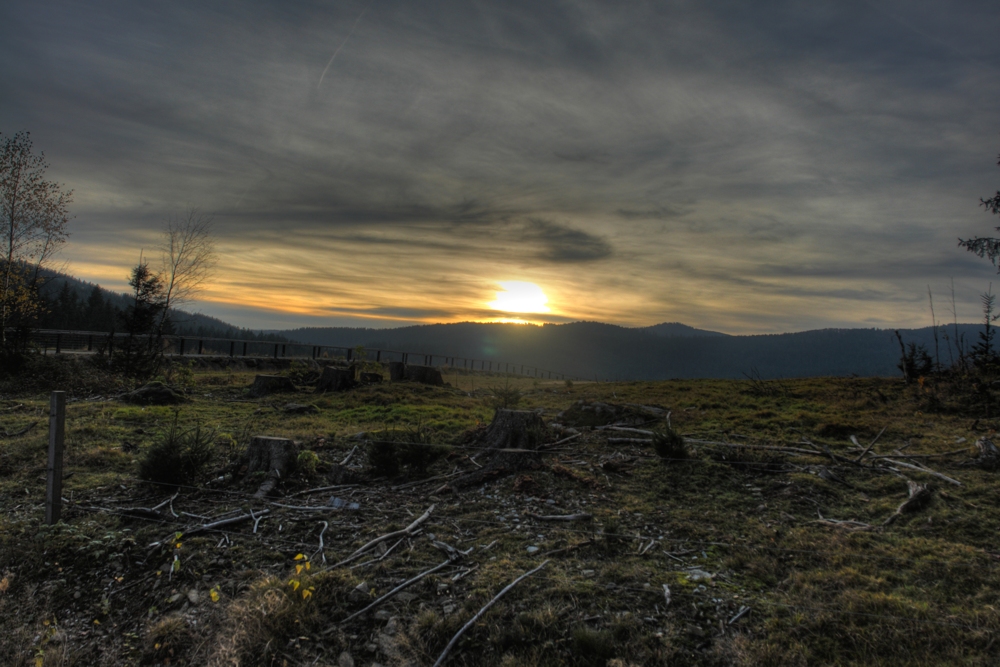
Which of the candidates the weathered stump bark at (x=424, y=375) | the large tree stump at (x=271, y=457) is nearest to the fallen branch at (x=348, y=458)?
the large tree stump at (x=271, y=457)

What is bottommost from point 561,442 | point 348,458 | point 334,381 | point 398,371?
point 348,458

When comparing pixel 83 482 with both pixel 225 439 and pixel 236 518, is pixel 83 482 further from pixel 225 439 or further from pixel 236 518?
pixel 236 518

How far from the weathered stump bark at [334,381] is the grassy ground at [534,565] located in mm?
9481

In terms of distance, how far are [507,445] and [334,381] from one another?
39.6 feet

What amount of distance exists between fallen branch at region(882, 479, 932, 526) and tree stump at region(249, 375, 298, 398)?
1762 cm

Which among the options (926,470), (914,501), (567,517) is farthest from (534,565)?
(926,470)

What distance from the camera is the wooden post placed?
5.78 meters

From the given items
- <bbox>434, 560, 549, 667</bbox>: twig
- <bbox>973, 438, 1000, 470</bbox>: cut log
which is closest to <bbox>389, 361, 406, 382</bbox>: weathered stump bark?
<bbox>434, 560, 549, 667</bbox>: twig

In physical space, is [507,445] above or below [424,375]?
below

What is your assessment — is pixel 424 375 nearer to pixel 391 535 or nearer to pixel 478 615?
pixel 391 535

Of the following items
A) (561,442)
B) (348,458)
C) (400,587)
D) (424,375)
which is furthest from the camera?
(424,375)

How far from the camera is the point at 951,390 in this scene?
13562mm

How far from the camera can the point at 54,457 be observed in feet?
19.1

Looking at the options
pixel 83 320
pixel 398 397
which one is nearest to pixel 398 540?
pixel 398 397
